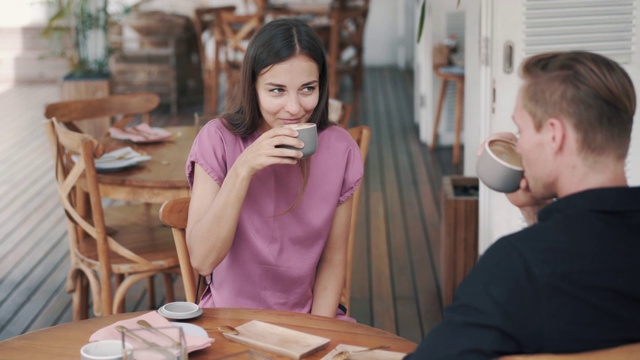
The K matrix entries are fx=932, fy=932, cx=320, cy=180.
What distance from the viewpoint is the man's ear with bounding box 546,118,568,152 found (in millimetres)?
1258

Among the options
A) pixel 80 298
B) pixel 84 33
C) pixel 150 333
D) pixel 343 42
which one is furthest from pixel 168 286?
pixel 343 42

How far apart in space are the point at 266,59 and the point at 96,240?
4.42 feet

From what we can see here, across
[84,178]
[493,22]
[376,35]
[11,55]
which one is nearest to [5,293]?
[84,178]

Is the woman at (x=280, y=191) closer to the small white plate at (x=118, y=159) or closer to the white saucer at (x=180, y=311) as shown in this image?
the white saucer at (x=180, y=311)

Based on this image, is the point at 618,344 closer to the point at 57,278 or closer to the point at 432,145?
the point at 57,278

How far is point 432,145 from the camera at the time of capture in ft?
22.0

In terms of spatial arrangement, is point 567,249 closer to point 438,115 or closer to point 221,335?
point 221,335

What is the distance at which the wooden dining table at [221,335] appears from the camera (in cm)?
154

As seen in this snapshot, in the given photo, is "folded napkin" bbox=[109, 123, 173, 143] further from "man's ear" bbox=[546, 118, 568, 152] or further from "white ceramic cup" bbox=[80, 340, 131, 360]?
"man's ear" bbox=[546, 118, 568, 152]

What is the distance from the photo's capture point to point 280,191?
209 cm

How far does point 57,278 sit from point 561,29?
2.47 m

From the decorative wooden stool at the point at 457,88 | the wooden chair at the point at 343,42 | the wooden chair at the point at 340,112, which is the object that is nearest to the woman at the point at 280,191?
the wooden chair at the point at 340,112

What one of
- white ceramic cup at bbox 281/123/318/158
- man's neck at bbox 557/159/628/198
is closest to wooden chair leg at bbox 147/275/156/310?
white ceramic cup at bbox 281/123/318/158

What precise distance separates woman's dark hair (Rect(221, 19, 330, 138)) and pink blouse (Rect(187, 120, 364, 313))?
1.5 inches
